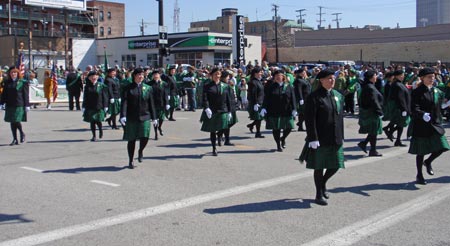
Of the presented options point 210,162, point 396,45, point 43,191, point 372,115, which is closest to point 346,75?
point 372,115

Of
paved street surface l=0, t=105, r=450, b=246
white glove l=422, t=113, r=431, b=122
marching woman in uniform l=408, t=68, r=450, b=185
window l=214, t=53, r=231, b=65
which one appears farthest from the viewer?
window l=214, t=53, r=231, b=65

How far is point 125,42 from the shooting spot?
60.4m

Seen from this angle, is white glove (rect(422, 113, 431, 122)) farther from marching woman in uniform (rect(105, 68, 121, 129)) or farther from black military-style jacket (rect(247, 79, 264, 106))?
marching woman in uniform (rect(105, 68, 121, 129))

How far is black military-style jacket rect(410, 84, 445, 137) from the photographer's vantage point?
809 centimetres

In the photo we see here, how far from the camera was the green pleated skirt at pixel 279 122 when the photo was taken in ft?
37.7

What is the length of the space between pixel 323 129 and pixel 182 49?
48.3 meters

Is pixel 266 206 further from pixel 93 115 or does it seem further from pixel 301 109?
pixel 301 109

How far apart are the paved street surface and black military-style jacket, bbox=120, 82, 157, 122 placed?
0.98m

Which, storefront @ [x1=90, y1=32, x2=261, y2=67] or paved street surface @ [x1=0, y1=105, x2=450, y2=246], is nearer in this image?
paved street surface @ [x1=0, y1=105, x2=450, y2=246]

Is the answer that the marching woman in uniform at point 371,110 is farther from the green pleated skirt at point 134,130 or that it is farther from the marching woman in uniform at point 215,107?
the green pleated skirt at point 134,130

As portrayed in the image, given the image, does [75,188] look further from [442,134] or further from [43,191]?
[442,134]

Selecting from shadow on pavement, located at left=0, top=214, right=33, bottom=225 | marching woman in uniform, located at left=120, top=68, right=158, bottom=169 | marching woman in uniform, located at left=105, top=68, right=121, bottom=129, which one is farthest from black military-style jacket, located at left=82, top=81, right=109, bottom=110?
shadow on pavement, located at left=0, top=214, right=33, bottom=225

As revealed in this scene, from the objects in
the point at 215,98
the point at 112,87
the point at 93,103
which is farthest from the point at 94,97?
the point at 215,98

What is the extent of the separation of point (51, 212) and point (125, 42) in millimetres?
55552
